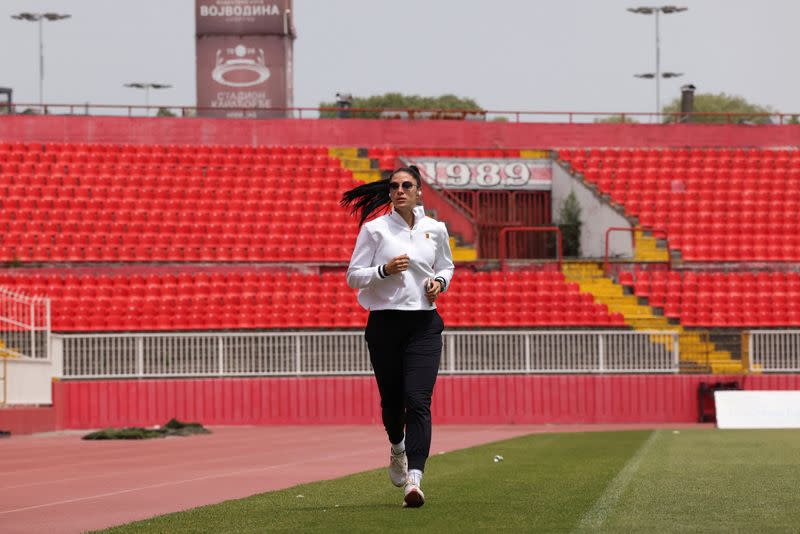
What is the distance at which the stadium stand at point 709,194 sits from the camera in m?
38.1

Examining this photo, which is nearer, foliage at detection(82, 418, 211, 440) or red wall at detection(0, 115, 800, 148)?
foliage at detection(82, 418, 211, 440)

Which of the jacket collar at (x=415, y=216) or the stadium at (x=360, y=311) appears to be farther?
the stadium at (x=360, y=311)

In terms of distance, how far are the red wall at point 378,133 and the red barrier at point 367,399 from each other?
49.2ft

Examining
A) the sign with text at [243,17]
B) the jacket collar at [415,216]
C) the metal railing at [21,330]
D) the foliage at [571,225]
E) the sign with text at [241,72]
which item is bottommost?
the metal railing at [21,330]

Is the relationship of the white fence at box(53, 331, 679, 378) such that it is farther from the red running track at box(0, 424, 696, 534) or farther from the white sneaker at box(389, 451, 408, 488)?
the white sneaker at box(389, 451, 408, 488)

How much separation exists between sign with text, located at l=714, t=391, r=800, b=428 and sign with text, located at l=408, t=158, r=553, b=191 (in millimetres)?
17938

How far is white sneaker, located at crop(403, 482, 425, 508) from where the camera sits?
9.79m

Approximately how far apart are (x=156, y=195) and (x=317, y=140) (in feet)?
21.0

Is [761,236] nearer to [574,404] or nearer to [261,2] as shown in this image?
[574,404]

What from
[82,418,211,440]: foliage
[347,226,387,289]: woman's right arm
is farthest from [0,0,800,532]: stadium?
[347,226,387,289]: woman's right arm

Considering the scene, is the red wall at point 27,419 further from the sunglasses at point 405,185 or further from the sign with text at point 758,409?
the sunglasses at point 405,185

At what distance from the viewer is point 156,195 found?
127ft

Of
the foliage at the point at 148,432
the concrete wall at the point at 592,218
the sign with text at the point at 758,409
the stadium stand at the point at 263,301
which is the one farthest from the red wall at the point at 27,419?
the concrete wall at the point at 592,218

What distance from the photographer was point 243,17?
160 feet
